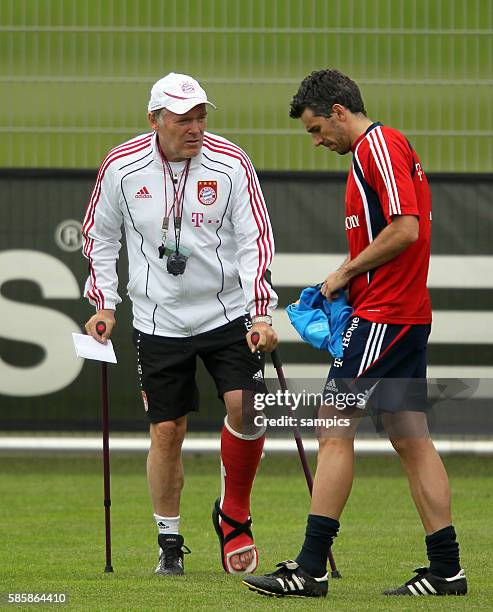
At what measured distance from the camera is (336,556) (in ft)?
22.4

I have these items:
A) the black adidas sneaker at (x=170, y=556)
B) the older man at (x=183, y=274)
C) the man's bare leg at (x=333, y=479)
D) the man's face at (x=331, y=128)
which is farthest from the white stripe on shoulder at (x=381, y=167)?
the black adidas sneaker at (x=170, y=556)

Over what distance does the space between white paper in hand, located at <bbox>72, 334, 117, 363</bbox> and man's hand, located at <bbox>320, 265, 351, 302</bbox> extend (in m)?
1.02

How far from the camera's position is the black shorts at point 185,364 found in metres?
6.49

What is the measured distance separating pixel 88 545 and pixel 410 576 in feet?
5.57

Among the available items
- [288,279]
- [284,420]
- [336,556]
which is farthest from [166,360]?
[288,279]

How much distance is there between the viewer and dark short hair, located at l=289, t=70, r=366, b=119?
571 centimetres

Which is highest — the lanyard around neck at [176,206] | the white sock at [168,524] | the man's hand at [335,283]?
the lanyard around neck at [176,206]

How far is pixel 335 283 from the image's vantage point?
223 inches

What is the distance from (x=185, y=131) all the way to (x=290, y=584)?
71.8 inches

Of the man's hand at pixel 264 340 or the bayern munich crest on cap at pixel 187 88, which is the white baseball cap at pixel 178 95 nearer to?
the bayern munich crest on cap at pixel 187 88

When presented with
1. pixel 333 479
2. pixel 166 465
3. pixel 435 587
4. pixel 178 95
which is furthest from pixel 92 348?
pixel 435 587

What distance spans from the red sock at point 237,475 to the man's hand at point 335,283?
101 centimetres
